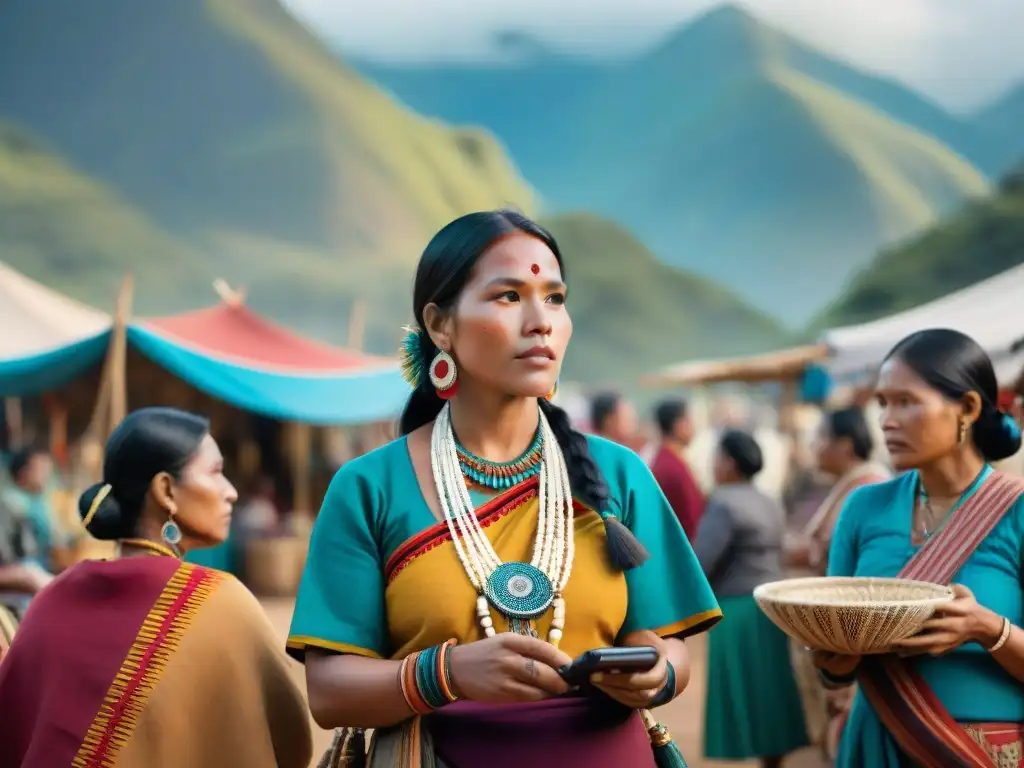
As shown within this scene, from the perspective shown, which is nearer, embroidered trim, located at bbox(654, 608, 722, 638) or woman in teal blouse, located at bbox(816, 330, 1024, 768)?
embroidered trim, located at bbox(654, 608, 722, 638)

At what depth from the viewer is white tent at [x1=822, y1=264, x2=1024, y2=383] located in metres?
5.86

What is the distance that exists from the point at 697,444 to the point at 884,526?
58.0 ft

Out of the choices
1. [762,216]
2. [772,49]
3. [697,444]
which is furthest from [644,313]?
[697,444]

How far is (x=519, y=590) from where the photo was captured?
1905mm

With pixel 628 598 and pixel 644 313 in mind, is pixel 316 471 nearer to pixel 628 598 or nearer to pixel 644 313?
pixel 628 598

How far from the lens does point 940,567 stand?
8.61 feet

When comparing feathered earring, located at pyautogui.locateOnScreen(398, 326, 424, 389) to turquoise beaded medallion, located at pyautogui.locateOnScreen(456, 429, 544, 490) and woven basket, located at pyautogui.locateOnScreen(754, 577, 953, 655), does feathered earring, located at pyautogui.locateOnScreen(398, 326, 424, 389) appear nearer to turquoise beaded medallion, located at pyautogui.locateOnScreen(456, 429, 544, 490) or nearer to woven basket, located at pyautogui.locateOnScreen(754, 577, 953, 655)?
turquoise beaded medallion, located at pyautogui.locateOnScreen(456, 429, 544, 490)

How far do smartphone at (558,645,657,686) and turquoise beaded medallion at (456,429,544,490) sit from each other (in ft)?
1.37

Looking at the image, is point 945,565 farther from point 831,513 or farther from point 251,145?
point 251,145

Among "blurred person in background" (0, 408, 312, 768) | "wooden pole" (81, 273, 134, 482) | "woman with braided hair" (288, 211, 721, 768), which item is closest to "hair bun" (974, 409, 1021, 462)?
"woman with braided hair" (288, 211, 721, 768)

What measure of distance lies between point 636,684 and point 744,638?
4151 mm

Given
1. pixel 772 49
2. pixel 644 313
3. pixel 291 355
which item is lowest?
pixel 291 355

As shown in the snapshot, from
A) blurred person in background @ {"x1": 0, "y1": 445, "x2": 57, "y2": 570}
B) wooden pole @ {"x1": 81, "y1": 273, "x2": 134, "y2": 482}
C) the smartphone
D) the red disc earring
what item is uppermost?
wooden pole @ {"x1": 81, "y1": 273, "x2": 134, "y2": 482}

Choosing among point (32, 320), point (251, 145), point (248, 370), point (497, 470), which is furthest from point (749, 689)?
point (251, 145)
